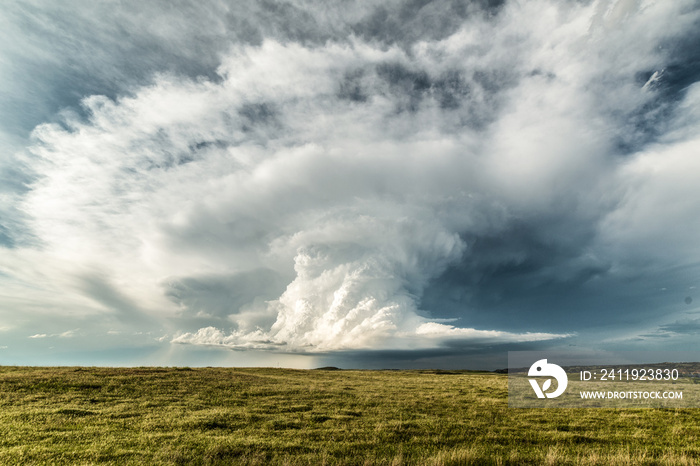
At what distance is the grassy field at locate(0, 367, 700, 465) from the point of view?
1572 centimetres

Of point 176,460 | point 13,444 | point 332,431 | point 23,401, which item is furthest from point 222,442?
point 23,401

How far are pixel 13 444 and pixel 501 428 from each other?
2664 centimetres

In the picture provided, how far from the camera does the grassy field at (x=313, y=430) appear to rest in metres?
15.7

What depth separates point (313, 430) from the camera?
69.1 ft

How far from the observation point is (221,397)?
34.2 metres

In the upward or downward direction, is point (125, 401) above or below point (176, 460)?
below

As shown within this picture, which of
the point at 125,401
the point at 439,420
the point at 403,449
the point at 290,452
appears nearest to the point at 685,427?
the point at 439,420

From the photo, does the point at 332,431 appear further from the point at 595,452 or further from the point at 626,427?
the point at 626,427

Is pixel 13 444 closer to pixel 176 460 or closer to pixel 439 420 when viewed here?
pixel 176 460

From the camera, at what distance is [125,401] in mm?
30641

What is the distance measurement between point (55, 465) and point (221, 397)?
21013mm

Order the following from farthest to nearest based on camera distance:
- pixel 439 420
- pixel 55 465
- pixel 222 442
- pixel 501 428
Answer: pixel 439 420, pixel 501 428, pixel 222 442, pixel 55 465

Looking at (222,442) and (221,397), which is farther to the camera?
(221,397)

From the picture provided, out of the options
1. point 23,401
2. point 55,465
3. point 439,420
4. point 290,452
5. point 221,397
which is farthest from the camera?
point 221,397
